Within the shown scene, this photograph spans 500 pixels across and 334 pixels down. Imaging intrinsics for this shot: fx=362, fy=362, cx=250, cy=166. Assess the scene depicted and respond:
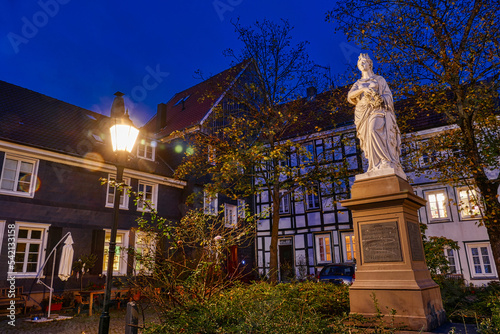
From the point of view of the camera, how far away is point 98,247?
16.4 metres

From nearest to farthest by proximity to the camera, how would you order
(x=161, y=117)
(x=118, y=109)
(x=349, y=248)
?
(x=118, y=109) → (x=349, y=248) → (x=161, y=117)

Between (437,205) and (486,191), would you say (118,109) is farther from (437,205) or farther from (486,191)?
(437,205)

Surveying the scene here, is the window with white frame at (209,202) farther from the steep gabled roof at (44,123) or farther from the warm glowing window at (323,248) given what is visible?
the warm glowing window at (323,248)

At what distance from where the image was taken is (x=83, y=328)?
9945 mm

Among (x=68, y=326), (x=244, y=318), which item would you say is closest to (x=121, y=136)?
(x=244, y=318)

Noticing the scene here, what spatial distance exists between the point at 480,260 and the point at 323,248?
338 inches

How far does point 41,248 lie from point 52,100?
8838mm

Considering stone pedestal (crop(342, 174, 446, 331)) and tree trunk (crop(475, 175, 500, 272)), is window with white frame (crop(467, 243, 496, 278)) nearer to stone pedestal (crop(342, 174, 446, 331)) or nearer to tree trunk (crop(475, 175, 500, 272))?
tree trunk (crop(475, 175, 500, 272))

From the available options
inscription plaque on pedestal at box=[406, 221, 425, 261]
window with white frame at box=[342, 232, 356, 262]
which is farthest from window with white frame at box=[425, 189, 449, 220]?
inscription plaque on pedestal at box=[406, 221, 425, 261]

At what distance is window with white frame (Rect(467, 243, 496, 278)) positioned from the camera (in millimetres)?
19261

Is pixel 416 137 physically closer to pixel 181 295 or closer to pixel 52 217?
pixel 181 295

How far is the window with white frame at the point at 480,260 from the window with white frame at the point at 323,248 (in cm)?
767

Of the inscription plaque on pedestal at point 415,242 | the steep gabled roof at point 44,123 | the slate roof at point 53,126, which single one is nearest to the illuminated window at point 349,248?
the slate roof at point 53,126

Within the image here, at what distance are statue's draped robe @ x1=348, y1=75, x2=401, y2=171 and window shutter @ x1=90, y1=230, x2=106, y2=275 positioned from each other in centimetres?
1344
